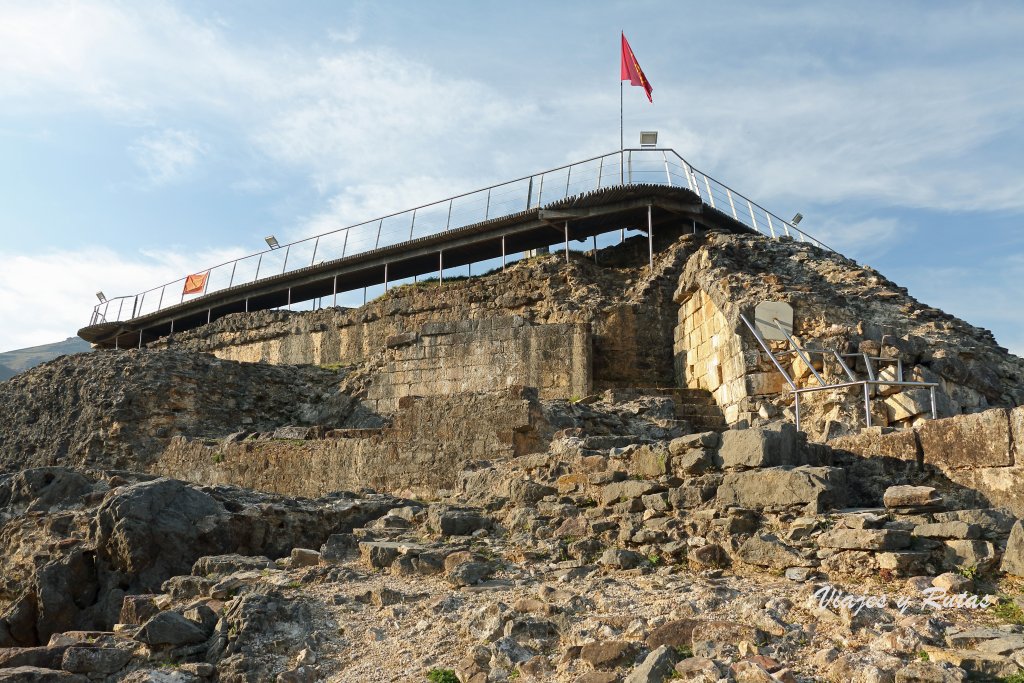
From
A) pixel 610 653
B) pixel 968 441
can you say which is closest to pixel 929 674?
pixel 610 653

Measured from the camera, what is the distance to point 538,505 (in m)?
7.59

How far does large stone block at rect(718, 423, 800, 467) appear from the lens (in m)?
6.49

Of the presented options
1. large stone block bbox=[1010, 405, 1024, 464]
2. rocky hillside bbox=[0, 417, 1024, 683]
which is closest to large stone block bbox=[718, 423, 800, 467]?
rocky hillside bbox=[0, 417, 1024, 683]

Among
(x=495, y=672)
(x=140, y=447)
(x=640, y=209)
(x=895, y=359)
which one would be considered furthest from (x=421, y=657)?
(x=640, y=209)

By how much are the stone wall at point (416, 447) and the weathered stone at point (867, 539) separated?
217 inches

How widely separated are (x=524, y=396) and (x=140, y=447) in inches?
436

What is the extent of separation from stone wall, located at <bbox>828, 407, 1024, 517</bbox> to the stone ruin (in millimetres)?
17

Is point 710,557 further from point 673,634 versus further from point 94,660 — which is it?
point 94,660

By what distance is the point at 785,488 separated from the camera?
20.0 feet

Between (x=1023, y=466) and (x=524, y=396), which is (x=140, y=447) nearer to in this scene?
(x=524, y=396)

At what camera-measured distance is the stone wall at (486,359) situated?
15.4 meters

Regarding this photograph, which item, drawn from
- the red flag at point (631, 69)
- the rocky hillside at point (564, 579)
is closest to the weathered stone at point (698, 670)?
the rocky hillside at point (564, 579)

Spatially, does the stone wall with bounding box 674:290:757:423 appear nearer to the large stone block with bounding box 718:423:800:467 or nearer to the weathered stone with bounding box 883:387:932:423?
the weathered stone with bounding box 883:387:932:423

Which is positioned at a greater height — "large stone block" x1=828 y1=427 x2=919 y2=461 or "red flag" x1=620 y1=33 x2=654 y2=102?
"red flag" x1=620 y1=33 x2=654 y2=102
